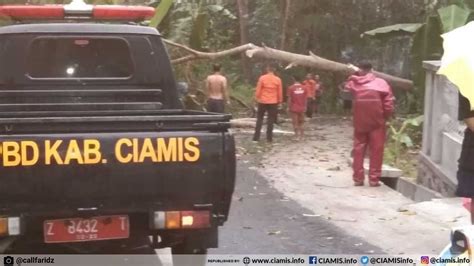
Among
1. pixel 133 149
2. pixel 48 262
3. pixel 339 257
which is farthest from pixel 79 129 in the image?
pixel 339 257

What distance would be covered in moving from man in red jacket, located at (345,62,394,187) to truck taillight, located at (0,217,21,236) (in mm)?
6626

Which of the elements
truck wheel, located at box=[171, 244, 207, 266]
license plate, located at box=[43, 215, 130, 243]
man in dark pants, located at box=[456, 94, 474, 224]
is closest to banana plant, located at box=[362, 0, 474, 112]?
man in dark pants, located at box=[456, 94, 474, 224]

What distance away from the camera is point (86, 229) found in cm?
527

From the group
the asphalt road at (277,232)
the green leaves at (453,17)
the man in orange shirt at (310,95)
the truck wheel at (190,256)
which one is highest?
the green leaves at (453,17)

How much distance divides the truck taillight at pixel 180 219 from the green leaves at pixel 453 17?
977cm

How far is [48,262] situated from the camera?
5.77 metres

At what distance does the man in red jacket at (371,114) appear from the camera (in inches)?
421

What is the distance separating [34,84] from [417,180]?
709 centimetres

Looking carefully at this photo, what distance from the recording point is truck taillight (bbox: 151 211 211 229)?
5.26 meters

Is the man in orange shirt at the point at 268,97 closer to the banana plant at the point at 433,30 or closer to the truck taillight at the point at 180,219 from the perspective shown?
the banana plant at the point at 433,30

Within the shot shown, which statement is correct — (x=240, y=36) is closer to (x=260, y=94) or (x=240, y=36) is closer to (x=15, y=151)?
(x=260, y=94)

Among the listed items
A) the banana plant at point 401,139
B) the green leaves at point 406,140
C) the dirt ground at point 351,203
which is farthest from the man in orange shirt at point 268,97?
the green leaves at point 406,140

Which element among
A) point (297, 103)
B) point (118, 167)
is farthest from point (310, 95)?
point (118, 167)

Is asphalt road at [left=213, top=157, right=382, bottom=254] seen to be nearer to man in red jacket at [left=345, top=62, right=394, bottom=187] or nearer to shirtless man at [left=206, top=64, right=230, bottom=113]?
man in red jacket at [left=345, top=62, right=394, bottom=187]
